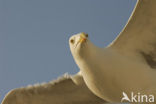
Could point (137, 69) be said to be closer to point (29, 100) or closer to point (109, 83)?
point (109, 83)

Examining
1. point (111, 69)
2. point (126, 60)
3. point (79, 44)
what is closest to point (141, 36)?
point (126, 60)

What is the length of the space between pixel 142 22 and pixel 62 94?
1877 mm

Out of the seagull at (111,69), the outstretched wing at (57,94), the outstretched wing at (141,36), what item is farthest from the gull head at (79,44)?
the outstretched wing at (57,94)

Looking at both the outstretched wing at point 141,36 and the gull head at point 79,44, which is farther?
the outstretched wing at point 141,36

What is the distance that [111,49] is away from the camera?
4.67 m

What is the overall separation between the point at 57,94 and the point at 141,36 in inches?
70.2

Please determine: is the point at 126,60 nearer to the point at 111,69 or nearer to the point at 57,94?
the point at 111,69

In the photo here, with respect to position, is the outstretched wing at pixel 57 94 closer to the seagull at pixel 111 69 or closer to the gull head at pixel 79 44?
the seagull at pixel 111 69

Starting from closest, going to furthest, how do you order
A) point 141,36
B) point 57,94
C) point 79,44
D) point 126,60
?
point 79,44 → point 126,60 → point 141,36 → point 57,94

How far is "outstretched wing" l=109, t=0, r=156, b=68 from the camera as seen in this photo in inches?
185

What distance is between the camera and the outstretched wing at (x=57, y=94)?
5406 millimetres

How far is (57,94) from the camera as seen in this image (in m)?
5.59

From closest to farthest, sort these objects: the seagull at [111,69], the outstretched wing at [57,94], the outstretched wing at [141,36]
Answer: the seagull at [111,69], the outstretched wing at [141,36], the outstretched wing at [57,94]

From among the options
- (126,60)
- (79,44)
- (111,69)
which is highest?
(79,44)
